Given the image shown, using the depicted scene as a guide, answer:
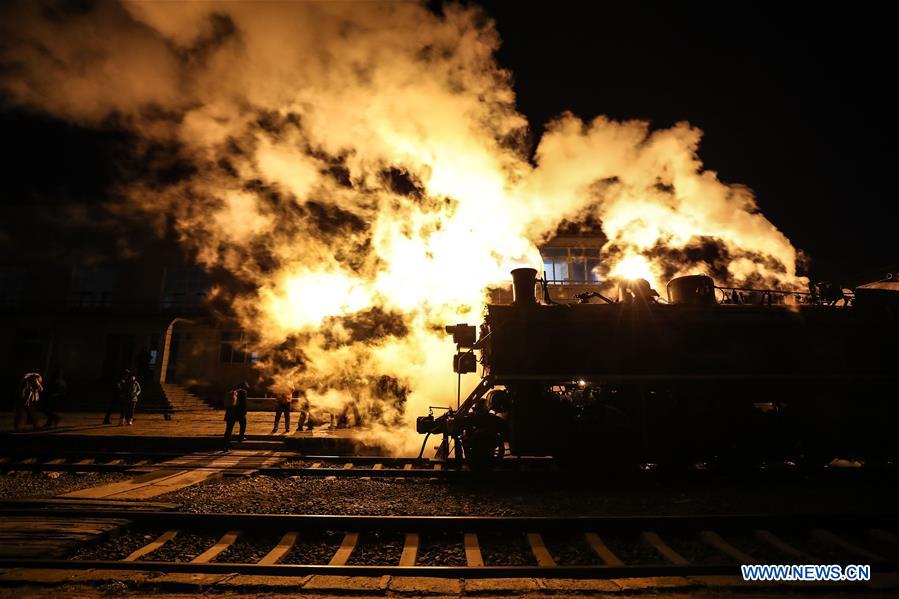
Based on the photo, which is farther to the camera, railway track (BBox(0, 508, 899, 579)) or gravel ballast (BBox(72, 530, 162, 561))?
gravel ballast (BBox(72, 530, 162, 561))

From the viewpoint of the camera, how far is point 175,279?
985 inches

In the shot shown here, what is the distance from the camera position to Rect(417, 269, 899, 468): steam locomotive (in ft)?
24.5

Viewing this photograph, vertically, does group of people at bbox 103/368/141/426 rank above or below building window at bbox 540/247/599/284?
below

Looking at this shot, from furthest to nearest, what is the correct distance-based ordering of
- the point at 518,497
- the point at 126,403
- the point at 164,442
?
the point at 126,403, the point at 164,442, the point at 518,497

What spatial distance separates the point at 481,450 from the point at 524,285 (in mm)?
3264

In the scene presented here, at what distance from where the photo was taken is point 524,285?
8258 mm

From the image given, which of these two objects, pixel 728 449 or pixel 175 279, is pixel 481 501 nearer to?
pixel 728 449

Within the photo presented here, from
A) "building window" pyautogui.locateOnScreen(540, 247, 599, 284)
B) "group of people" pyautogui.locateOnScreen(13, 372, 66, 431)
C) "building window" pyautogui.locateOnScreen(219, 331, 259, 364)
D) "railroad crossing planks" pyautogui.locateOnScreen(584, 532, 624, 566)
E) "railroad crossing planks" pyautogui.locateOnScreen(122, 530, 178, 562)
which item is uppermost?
"building window" pyautogui.locateOnScreen(540, 247, 599, 284)

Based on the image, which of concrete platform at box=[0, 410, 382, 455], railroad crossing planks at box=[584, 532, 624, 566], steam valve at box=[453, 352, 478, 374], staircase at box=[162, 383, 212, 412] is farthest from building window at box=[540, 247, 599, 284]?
staircase at box=[162, 383, 212, 412]

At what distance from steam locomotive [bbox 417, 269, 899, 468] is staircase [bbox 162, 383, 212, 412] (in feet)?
59.6

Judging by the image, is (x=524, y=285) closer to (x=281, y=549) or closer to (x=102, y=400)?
(x=281, y=549)

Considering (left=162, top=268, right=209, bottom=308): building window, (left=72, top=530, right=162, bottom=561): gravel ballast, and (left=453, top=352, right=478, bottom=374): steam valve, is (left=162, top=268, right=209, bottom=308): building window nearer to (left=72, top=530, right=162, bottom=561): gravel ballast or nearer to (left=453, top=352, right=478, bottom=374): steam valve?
(left=453, top=352, right=478, bottom=374): steam valve

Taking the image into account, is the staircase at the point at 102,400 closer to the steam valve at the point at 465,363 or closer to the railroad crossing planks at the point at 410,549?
the steam valve at the point at 465,363

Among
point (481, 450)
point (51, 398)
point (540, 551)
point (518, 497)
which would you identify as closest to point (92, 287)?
point (51, 398)
